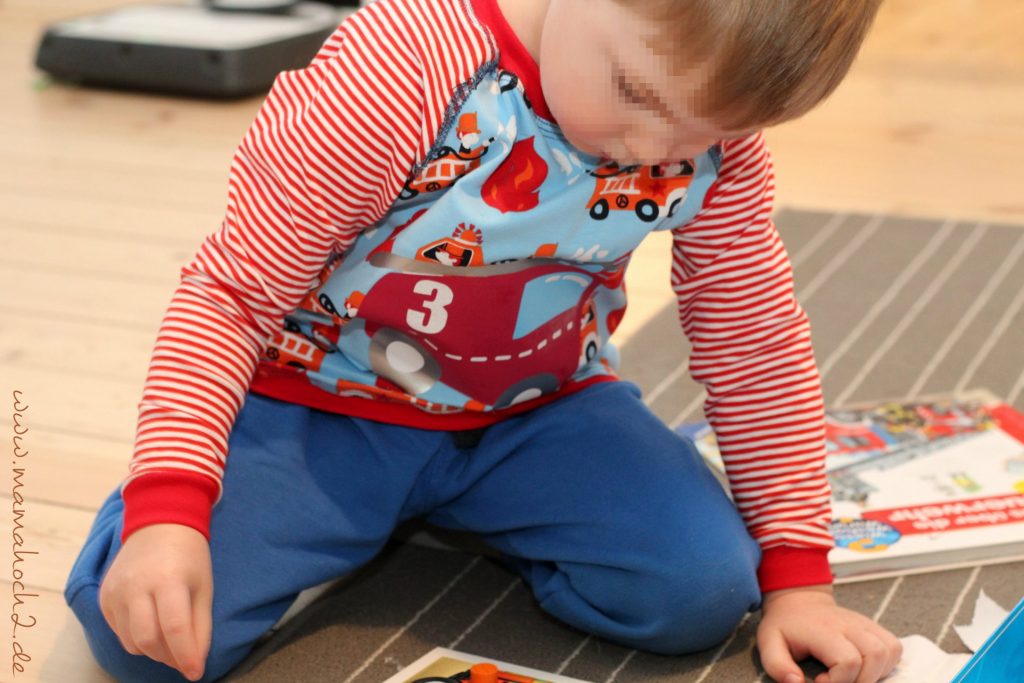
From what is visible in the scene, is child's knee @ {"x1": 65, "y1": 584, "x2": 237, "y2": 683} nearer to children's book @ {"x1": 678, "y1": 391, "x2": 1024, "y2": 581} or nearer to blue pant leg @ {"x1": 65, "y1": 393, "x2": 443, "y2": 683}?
blue pant leg @ {"x1": 65, "y1": 393, "x2": 443, "y2": 683}

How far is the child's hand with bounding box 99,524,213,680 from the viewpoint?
30.1 inches

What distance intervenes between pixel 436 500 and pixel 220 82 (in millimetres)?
1544

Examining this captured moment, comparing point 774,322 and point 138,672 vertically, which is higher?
point 774,322

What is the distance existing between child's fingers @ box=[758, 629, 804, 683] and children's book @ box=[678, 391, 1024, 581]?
4.7 inches

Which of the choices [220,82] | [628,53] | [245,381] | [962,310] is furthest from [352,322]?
[220,82]

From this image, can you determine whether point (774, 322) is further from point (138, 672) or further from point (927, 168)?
point (927, 168)

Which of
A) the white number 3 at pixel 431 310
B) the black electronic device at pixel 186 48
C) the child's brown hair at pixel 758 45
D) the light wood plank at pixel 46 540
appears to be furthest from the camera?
the black electronic device at pixel 186 48

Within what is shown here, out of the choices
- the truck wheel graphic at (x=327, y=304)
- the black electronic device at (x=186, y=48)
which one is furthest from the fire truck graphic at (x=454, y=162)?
the black electronic device at (x=186, y=48)

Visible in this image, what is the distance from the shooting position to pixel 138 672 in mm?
861

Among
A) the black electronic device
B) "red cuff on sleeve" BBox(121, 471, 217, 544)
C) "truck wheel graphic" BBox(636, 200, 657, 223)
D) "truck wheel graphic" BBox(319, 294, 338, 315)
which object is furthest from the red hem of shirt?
the black electronic device

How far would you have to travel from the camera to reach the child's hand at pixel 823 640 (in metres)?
0.87

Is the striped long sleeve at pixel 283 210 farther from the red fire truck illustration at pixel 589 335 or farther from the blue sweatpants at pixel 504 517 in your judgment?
the red fire truck illustration at pixel 589 335

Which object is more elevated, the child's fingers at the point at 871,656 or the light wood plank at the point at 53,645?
the child's fingers at the point at 871,656

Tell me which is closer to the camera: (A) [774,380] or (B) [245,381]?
(B) [245,381]
